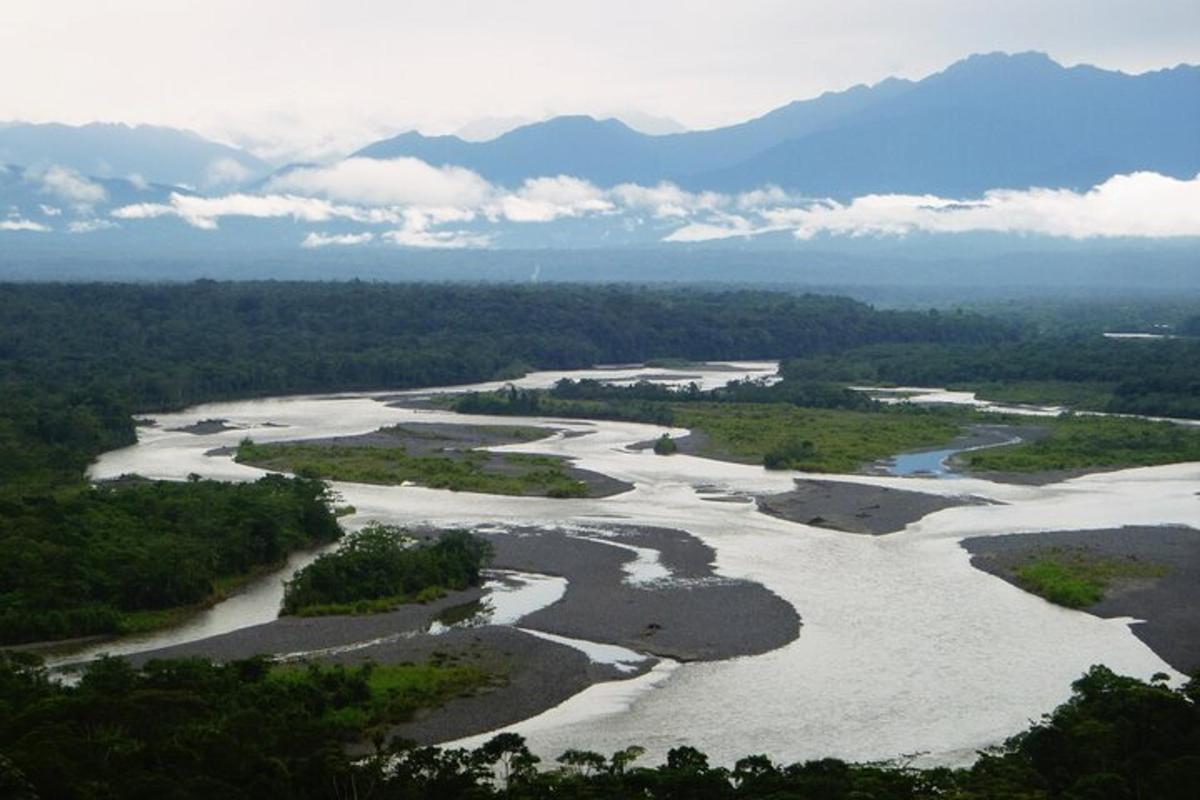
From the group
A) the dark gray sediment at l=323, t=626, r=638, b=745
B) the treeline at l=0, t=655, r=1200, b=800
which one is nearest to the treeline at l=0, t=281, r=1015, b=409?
the dark gray sediment at l=323, t=626, r=638, b=745

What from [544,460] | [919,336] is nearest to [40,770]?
[544,460]

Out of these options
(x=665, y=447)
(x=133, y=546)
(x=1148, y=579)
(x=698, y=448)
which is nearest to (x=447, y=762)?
(x=133, y=546)

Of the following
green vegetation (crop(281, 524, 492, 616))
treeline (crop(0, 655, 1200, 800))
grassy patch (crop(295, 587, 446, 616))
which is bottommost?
grassy patch (crop(295, 587, 446, 616))

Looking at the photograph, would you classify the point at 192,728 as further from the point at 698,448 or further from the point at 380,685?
the point at 698,448

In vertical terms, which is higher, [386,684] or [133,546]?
[133,546]

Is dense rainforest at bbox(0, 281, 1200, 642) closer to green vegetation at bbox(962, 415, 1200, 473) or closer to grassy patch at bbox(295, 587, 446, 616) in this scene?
grassy patch at bbox(295, 587, 446, 616)

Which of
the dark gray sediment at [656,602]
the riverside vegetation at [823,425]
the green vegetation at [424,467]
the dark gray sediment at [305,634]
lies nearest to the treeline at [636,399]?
the riverside vegetation at [823,425]
